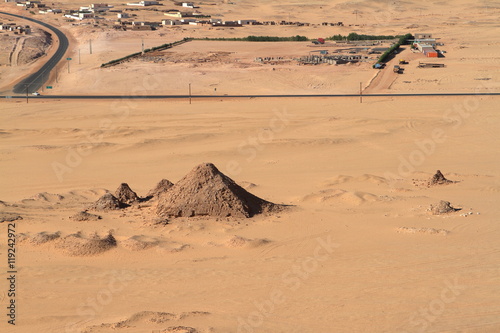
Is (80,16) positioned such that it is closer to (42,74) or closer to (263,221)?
(42,74)

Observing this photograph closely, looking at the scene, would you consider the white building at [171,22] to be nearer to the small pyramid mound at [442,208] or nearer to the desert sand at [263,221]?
the desert sand at [263,221]

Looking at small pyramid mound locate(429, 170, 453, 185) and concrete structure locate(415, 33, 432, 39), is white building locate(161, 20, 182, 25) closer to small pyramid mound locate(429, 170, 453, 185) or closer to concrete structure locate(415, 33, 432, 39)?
concrete structure locate(415, 33, 432, 39)

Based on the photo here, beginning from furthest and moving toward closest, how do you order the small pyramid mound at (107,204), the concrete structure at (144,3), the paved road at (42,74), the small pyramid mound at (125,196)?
the concrete structure at (144,3)
the paved road at (42,74)
the small pyramid mound at (125,196)
the small pyramid mound at (107,204)

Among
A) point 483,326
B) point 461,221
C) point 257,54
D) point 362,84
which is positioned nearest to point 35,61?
point 257,54

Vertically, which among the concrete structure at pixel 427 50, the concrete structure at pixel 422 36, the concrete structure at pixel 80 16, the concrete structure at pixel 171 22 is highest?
the concrete structure at pixel 80 16

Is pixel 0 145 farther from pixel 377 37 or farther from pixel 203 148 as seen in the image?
pixel 377 37

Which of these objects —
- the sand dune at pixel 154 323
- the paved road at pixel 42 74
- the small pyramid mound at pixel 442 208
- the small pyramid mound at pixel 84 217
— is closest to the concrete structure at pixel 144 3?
the paved road at pixel 42 74

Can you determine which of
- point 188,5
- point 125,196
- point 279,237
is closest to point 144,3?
point 188,5
